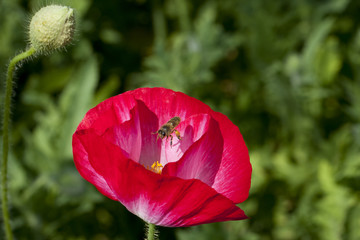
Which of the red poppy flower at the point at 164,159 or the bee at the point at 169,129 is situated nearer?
the red poppy flower at the point at 164,159

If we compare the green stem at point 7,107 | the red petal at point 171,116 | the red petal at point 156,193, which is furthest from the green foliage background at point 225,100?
the red petal at point 156,193

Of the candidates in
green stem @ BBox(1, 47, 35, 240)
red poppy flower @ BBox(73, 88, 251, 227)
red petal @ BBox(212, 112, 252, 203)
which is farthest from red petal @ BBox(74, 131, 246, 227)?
green stem @ BBox(1, 47, 35, 240)

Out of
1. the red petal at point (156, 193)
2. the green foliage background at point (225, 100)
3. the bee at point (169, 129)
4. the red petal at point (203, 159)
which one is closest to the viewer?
the red petal at point (156, 193)

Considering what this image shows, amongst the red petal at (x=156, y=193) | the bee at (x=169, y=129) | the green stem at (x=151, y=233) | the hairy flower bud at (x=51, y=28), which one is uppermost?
the hairy flower bud at (x=51, y=28)

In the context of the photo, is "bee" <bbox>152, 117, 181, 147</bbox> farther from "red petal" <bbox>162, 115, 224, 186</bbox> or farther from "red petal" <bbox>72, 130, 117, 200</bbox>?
"red petal" <bbox>72, 130, 117, 200</bbox>

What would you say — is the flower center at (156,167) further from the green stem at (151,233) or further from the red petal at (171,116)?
the green stem at (151,233)

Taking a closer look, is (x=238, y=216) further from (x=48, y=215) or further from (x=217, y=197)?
(x=48, y=215)

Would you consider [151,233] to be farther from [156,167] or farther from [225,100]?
[225,100]
